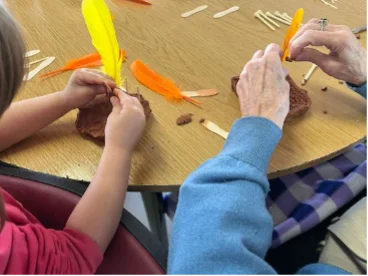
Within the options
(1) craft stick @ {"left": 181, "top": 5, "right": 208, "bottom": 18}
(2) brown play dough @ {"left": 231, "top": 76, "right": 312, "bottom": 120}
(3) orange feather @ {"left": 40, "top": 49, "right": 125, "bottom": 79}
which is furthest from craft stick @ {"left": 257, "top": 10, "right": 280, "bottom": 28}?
(3) orange feather @ {"left": 40, "top": 49, "right": 125, "bottom": 79}

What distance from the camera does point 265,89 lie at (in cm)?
75

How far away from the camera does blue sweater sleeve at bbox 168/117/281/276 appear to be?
22.6 inches

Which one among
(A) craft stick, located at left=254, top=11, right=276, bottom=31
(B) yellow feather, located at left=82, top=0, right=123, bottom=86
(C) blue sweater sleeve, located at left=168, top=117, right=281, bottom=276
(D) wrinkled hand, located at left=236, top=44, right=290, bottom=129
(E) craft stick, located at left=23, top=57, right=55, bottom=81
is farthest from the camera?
(A) craft stick, located at left=254, top=11, right=276, bottom=31

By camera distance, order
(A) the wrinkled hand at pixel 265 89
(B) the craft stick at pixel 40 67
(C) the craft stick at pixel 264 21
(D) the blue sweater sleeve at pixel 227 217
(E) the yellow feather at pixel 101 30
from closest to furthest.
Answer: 1. (D) the blue sweater sleeve at pixel 227 217
2. (A) the wrinkled hand at pixel 265 89
3. (E) the yellow feather at pixel 101 30
4. (B) the craft stick at pixel 40 67
5. (C) the craft stick at pixel 264 21

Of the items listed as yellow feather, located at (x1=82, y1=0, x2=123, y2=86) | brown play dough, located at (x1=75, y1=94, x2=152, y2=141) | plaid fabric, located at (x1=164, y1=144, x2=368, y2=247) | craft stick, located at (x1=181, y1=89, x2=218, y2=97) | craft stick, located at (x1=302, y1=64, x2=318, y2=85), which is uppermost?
yellow feather, located at (x1=82, y1=0, x2=123, y2=86)

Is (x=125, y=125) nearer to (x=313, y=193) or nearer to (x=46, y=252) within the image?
(x=46, y=252)

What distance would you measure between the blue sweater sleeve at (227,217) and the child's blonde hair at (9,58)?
0.87ft

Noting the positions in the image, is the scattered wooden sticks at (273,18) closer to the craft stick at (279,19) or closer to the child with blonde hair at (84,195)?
the craft stick at (279,19)

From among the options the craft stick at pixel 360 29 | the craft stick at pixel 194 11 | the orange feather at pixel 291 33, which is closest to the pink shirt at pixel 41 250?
the orange feather at pixel 291 33

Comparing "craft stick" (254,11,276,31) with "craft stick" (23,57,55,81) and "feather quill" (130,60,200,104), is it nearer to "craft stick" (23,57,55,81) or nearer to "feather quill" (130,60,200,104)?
"feather quill" (130,60,200,104)

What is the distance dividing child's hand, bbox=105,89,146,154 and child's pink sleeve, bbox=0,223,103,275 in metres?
0.16

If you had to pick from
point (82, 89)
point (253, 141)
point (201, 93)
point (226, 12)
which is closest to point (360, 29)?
point (226, 12)

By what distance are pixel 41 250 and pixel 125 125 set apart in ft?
0.78

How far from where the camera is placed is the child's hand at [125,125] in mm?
767
